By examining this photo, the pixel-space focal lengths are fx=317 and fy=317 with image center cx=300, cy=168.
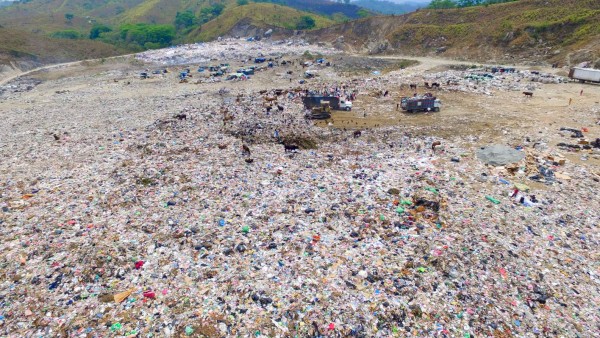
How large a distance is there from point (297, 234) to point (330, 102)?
1188 centimetres

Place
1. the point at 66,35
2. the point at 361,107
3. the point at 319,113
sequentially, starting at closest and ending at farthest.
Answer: the point at 319,113, the point at 361,107, the point at 66,35

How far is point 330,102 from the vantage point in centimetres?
1838

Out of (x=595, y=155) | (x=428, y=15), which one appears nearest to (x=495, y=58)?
(x=428, y=15)

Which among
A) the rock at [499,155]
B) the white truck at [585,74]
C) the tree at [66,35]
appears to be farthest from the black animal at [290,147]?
the tree at [66,35]

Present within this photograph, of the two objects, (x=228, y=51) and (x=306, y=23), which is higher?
(x=306, y=23)

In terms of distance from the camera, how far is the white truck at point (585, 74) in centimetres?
2141

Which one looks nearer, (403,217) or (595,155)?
(403,217)

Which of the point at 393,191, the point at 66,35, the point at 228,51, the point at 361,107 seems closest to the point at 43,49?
the point at 228,51

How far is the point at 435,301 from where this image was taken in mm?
6184

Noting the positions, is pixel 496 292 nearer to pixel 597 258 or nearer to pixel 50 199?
pixel 597 258

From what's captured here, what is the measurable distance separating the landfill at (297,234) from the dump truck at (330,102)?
316cm

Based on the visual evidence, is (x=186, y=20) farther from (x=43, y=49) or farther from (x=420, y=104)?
(x=420, y=104)

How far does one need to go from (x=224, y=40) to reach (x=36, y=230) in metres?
62.7

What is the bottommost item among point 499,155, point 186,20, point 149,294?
point 149,294
